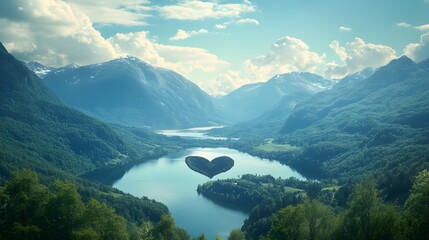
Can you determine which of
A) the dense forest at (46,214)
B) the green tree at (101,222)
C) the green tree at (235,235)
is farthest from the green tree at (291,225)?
the green tree at (235,235)

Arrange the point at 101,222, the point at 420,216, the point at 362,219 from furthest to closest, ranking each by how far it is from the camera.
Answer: the point at 101,222
the point at 362,219
the point at 420,216

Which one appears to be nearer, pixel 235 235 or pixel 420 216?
pixel 420 216

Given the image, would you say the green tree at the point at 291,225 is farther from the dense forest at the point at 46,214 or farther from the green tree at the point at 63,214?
the green tree at the point at 63,214

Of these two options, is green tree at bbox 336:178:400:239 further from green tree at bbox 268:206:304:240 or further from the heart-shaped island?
the heart-shaped island

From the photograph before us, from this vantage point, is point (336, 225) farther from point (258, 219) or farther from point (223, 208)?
point (223, 208)

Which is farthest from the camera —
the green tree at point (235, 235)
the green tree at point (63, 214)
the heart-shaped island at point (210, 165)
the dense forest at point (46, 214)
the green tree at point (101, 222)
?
the green tree at point (235, 235)

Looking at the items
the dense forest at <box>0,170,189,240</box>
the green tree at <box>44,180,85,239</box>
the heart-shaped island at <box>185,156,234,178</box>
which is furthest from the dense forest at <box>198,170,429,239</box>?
the green tree at <box>44,180,85,239</box>

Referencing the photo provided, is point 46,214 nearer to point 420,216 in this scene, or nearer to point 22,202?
point 22,202

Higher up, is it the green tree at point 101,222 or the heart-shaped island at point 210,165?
the heart-shaped island at point 210,165

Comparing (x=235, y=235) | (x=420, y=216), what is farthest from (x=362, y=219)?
(x=235, y=235)
